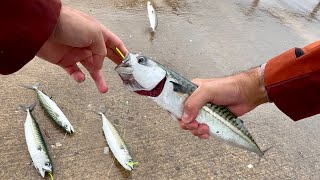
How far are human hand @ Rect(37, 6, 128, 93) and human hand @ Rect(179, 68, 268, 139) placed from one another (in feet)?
1.99

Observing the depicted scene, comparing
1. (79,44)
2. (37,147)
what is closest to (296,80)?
(79,44)

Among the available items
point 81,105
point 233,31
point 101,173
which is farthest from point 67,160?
point 233,31

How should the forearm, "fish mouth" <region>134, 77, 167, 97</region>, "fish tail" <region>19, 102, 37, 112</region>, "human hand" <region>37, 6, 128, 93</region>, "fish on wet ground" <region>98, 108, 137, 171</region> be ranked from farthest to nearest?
"fish tail" <region>19, 102, 37, 112</region>, "fish on wet ground" <region>98, 108, 137, 171</region>, "fish mouth" <region>134, 77, 167, 97</region>, "human hand" <region>37, 6, 128, 93</region>, the forearm

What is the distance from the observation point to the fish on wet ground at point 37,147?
2861mm

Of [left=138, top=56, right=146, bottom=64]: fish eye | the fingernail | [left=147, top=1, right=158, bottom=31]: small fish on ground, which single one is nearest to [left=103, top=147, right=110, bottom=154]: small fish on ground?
the fingernail

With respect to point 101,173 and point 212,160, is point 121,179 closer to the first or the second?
point 101,173

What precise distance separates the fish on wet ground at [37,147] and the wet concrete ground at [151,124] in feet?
0.24

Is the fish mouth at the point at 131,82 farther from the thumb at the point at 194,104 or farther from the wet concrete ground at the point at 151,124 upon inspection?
the wet concrete ground at the point at 151,124

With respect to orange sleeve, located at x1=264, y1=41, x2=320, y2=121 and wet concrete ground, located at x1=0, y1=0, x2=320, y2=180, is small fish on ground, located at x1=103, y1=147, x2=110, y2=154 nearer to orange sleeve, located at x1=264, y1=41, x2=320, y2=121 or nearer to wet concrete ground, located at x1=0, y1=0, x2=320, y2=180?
wet concrete ground, located at x1=0, y1=0, x2=320, y2=180

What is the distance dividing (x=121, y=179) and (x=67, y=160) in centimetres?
45

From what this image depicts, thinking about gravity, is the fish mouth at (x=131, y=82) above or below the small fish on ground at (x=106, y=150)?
above

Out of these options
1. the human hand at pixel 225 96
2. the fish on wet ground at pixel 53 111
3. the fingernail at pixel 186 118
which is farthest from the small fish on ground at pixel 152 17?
the fingernail at pixel 186 118

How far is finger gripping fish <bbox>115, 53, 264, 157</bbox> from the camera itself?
2383 mm

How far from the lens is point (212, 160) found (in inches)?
134
